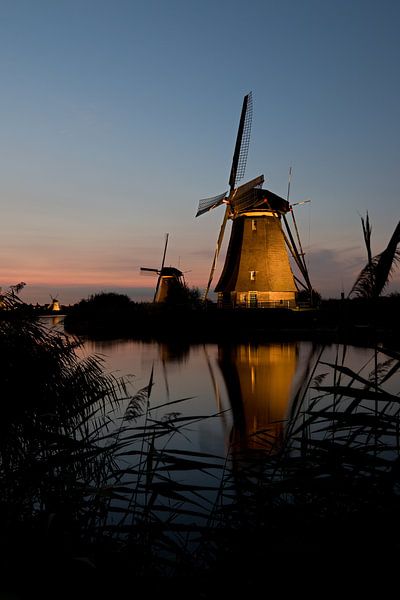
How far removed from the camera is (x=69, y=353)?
655 cm

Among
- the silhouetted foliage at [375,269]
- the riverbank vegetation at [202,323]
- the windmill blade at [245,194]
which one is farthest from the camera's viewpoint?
the windmill blade at [245,194]

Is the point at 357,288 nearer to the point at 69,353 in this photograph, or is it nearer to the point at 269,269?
the point at 69,353

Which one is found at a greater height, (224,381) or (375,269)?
(375,269)

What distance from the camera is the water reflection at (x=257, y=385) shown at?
12.0 meters

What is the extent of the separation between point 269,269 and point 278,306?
3.13 meters

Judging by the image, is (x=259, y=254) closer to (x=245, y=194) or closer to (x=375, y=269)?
(x=245, y=194)

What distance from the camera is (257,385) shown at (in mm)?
18797

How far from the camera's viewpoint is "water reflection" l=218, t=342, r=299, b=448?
12049 mm

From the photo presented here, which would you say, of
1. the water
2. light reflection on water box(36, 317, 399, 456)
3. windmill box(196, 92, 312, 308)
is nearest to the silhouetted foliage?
the water

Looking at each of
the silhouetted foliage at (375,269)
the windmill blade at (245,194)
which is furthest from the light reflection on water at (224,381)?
the windmill blade at (245,194)

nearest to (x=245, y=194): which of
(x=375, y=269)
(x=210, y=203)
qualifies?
(x=210, y=203)

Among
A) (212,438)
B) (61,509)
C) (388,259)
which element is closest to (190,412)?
(212,438)

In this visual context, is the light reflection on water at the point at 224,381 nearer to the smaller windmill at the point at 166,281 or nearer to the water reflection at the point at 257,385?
the water reflection at the point at 257,385

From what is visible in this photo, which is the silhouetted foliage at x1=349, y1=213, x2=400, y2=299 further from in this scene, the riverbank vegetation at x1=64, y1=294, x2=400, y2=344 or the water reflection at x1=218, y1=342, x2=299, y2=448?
the riverbank vegetation at x1=64, y1=294, x2=400, y2=344
